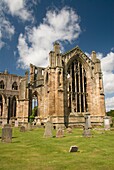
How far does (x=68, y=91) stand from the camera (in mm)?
24312

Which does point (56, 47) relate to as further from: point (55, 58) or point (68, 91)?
point (68, 91)

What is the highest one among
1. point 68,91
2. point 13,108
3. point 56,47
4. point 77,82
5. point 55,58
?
point 56,47

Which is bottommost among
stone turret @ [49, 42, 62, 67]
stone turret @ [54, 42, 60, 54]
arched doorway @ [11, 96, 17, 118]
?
arched doorway @ [11, 96, 17, 118]

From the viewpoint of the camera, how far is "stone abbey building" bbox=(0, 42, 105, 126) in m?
22.4

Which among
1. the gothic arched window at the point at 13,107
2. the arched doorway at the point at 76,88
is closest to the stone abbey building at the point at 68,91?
the arched doorway at the point at 76,88

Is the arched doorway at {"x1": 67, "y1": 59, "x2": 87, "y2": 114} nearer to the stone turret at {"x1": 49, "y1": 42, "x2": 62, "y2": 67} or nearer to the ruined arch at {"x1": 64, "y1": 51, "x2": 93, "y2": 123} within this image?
the ruined arch at {"x1": 64, "y1": 51, "x2": 93, "y2": 123}

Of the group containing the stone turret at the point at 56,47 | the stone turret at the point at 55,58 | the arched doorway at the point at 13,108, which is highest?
the stone turret at the point at 56,47

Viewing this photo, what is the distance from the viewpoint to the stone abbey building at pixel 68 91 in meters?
22.4

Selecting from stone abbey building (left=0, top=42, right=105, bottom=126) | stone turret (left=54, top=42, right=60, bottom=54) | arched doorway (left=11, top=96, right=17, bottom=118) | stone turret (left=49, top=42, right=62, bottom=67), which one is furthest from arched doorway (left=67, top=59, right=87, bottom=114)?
arched doorway (left=11, top=96, right=17, bottom=118)

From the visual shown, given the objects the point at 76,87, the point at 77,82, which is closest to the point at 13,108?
the point at 77,82

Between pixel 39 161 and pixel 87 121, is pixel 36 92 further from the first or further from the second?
pixel 39 161

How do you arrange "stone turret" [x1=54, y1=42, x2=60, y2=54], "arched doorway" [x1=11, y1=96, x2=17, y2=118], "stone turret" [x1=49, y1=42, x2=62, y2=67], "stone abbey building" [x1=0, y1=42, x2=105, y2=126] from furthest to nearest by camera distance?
"arched doorway" [x1=11, y1=96, x2=17, y2=118]
"stone turret" [x1=54, y1=42, x2=60, y2=54]
"stone turret" [x1=49, y1=42, x2=62, y2=67]
"stone abbey building" [x1=0, y1=42, x2=105, y2=126]

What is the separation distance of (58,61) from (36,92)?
1079 centimetres

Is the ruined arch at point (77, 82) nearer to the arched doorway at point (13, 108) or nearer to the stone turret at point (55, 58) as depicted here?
the stone turret at point (55, 58)
